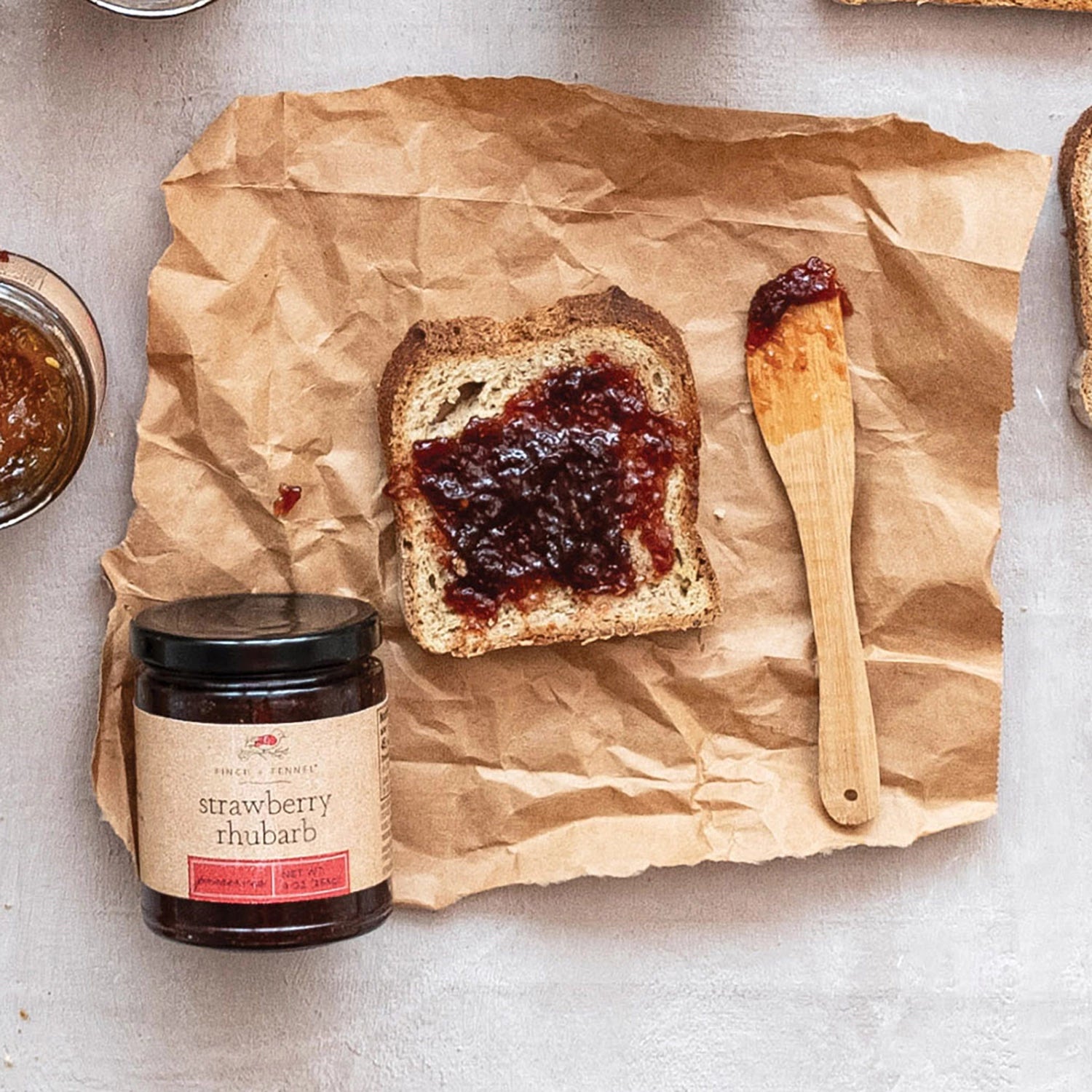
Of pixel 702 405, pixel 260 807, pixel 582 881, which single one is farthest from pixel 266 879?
pixel 702 405

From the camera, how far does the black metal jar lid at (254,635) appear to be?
1445 mm

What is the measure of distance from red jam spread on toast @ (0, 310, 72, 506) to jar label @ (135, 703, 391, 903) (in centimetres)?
33

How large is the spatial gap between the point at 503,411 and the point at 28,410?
58 centimetres

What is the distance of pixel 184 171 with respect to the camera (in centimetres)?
161

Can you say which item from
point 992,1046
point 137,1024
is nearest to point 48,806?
point 137,1024

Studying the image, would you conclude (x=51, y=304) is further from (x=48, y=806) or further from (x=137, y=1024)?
(x=137, y=1024)

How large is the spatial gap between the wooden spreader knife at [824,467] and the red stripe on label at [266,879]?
68 centimetres

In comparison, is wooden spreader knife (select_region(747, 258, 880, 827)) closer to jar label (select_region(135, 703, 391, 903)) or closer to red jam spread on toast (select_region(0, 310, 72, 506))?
jar label (select_region(135, 703, 391, 903))

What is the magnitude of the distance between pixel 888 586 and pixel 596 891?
0.59m

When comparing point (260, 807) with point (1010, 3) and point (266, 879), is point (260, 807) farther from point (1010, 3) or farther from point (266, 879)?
point (1010, 3)

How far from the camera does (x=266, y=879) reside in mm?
1466

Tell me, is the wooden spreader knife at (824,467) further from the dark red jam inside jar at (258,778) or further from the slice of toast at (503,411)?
the dark red jam inside jar at (258,778)

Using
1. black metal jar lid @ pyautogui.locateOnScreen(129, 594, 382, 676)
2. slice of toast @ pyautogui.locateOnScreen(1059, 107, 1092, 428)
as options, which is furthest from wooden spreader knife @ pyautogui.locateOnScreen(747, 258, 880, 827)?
black metal jar lid @ pyautogui.locateOnScreen(129, 594, 382, 676)

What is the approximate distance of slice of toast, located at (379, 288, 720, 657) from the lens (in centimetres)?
165
